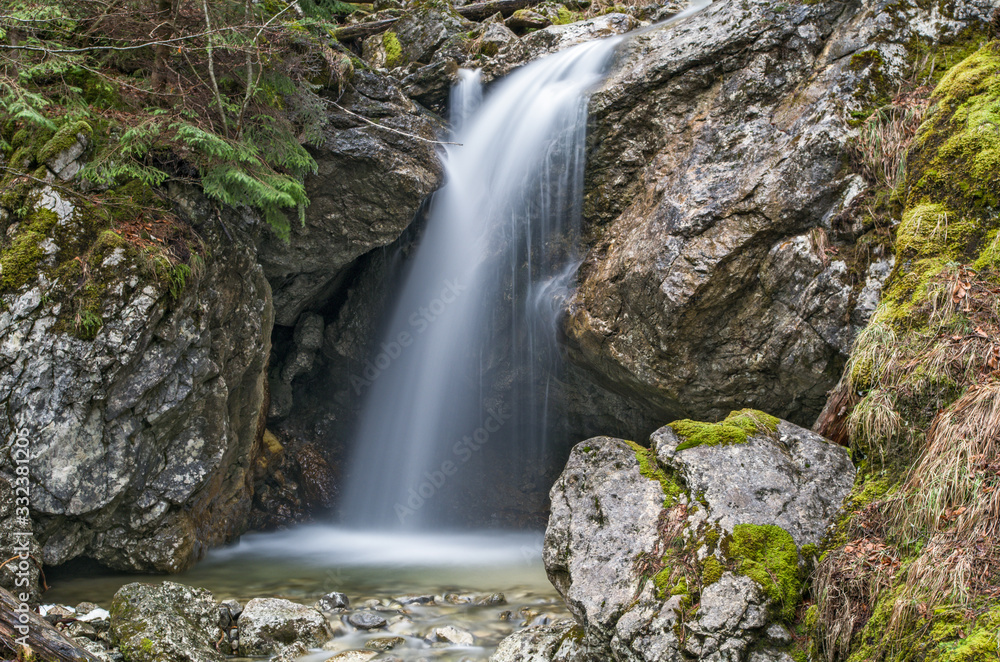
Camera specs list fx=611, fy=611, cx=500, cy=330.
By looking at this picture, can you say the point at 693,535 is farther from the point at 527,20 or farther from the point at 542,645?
the point at 527,20

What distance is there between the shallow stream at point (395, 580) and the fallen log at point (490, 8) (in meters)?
8.96

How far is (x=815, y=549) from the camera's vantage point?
357 centimetres

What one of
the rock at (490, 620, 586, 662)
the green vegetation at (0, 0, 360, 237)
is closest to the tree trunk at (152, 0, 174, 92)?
the green vegetation at (0, 0, 360, 237)

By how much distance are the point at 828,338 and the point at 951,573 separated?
358 cm

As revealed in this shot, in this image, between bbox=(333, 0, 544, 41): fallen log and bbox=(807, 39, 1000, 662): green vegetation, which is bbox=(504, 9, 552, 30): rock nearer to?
bbox=(333, 0, 544, 41): fallen log

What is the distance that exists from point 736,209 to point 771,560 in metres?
3.89

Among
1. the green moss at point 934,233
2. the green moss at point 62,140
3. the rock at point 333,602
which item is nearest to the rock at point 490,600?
the rock at point 333,602

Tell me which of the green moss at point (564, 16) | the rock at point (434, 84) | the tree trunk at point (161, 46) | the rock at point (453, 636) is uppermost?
the green moss at point (564, 16)

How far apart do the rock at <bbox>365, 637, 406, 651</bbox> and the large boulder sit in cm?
98

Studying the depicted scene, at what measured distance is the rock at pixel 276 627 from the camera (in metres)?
4.74

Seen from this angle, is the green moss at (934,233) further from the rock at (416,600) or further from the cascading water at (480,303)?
the rock at (416,600)

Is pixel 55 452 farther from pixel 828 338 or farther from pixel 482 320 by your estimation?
pixel 828 338

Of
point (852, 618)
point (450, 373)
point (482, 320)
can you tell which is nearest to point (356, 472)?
point (450, 373)

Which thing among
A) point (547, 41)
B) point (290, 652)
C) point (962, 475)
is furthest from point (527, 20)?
point (290, 652)
